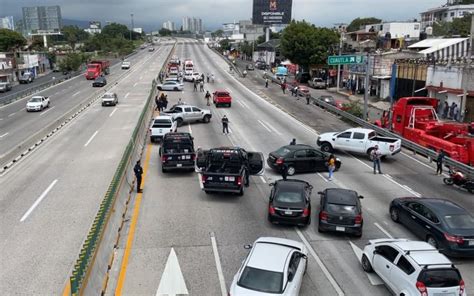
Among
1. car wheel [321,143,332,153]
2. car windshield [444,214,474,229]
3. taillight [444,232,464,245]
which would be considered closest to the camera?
taillight [444,232,464,245]

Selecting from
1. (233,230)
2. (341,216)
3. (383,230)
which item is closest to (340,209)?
(341,216)

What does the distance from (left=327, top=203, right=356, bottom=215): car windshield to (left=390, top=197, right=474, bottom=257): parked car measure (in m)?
2.25

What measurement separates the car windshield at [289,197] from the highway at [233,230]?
1005 millimetres

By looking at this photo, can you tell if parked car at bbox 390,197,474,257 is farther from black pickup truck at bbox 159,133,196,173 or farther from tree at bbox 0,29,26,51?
tree at bbox 0,29,26,51

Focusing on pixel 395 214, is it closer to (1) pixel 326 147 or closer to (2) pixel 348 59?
(1) pixel 326 147

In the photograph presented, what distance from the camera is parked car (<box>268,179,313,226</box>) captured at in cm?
1597

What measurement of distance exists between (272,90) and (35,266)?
52361mm

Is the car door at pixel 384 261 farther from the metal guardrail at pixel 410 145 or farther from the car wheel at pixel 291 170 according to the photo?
the metal guardrail at pixel 410 145

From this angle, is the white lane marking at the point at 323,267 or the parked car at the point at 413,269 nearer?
the parked car at the point at 413,269

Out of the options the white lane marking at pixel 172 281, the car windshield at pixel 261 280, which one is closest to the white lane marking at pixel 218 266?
the white lane marking at pixel 172 281

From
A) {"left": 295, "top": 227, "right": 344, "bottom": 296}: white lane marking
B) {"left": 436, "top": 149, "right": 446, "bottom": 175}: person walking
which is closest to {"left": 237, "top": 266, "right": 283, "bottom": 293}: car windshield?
{"left": 295, "top": 227, "right": 344, "bottom": 296}: white lane marking

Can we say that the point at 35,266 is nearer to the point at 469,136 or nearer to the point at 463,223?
the point at 463,223

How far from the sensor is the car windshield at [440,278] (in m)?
10.8

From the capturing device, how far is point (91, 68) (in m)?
78.9
